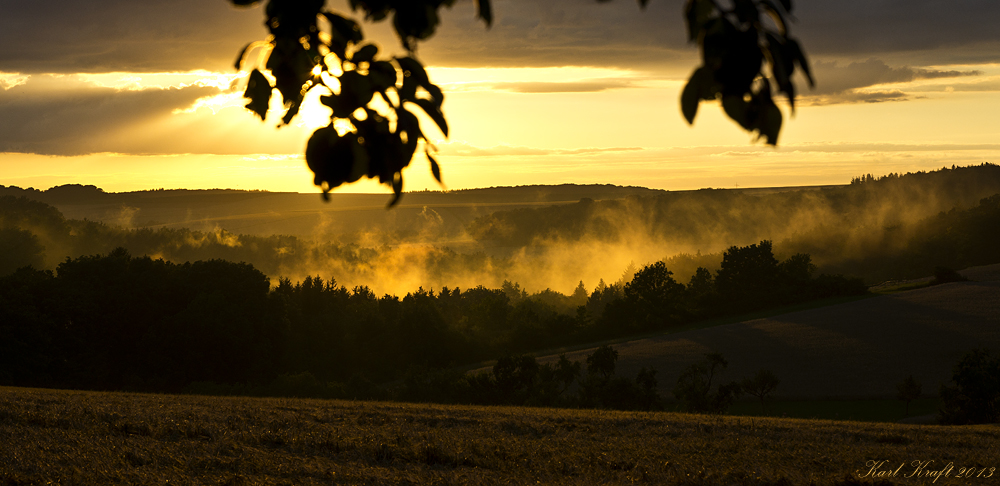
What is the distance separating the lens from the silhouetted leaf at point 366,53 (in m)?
3.71

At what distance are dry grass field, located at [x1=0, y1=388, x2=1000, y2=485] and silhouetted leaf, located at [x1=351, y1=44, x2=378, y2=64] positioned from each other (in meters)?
12.7

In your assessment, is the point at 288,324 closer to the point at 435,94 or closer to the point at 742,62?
the point at 435,94

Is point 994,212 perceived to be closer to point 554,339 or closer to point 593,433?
point 554,339

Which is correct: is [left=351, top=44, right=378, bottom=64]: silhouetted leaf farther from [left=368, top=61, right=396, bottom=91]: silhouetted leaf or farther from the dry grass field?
the dry grass field

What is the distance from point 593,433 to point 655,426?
11.9 ft

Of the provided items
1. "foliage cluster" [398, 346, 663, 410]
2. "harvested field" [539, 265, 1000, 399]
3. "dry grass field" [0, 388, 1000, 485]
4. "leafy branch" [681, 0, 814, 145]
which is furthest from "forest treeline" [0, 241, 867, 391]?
"leafy branch" [681, 0, 814, 145]

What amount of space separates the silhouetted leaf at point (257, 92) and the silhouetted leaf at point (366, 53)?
0.75 m

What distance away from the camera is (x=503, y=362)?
51250mm

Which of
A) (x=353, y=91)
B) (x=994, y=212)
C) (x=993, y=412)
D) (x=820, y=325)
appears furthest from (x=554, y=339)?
(x=994, y=212)

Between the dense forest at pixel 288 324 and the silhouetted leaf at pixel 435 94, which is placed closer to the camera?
the silhouetted leaf at pixel 435 94

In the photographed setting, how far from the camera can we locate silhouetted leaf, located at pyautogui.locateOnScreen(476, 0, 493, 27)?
3.62 metres
